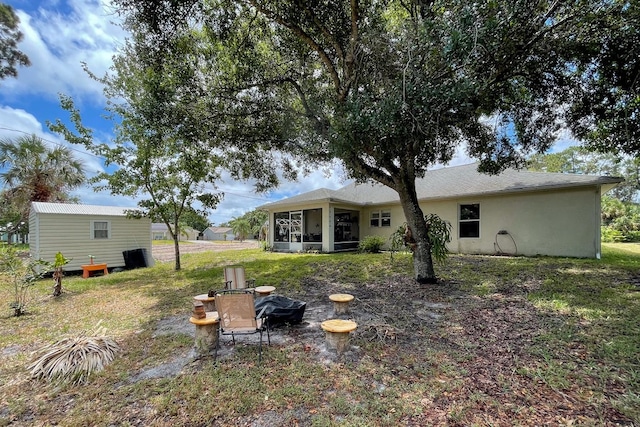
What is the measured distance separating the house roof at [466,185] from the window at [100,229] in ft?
24.5

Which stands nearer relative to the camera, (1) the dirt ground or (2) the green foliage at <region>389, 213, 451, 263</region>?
(2) the green foliage at <region>389, 213, 451, 263</region>

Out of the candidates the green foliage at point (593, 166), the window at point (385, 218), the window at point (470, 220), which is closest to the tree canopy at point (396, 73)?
the window at point (470, 220)

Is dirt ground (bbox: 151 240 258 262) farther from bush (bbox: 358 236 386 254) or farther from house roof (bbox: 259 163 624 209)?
bush (bbox: 358 236 386 254)

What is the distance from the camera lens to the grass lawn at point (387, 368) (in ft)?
8.47

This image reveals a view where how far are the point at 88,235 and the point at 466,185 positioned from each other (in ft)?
52.2

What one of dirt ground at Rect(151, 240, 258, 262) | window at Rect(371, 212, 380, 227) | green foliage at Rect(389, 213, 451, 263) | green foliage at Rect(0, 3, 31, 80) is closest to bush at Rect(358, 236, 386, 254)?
window at Rect(371, 212, 380, 227)

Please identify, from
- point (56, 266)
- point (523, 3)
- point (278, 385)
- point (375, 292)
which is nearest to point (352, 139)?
point (523, 3)

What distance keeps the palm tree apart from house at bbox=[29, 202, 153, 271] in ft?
20.8

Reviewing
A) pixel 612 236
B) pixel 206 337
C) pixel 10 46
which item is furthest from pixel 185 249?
pixel 612 236

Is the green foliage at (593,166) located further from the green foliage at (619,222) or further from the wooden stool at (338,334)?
the wooden stool at (338,334)

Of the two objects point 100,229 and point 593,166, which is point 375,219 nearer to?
point 100,229

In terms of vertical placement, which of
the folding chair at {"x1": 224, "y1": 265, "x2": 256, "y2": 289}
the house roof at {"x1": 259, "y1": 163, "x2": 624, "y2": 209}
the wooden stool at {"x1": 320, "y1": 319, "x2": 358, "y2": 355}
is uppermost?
the house roof at {"x1": 259, "y1": 163, "x2": 624, "y2": 209}

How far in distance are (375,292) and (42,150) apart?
65.0ft

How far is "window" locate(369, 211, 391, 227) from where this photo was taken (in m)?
15.2
